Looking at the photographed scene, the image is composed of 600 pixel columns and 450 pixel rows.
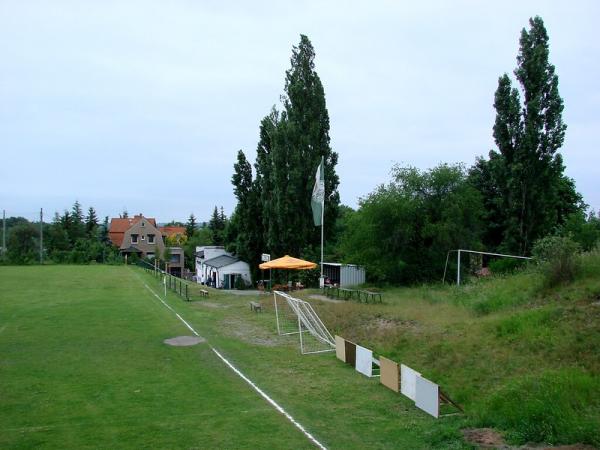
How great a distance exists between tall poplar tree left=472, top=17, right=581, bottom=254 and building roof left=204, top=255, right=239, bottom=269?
24.1m

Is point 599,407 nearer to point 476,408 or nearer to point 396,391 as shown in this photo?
point 476,408

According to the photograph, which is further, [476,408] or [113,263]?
[113,263]

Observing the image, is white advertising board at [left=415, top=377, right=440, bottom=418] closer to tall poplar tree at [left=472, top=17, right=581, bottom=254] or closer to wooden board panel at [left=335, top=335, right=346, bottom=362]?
wooden board panel at [left=335, top=335, right=346, bottom=362]

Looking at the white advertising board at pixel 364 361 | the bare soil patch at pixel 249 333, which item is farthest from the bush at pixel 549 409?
the bare soil patch at pixel 249 333

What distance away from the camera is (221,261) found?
46.9m

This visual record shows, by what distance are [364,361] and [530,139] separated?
19.9 meters

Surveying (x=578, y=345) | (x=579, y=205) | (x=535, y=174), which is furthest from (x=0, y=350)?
(x=579, y=205)

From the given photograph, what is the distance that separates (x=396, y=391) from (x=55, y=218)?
92002 millimetres

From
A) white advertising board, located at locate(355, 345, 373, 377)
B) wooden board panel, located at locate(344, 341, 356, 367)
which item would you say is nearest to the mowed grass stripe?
white advertising board, located at locate(355, 345, 373, 377)

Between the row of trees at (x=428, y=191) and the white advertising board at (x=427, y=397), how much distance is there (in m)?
20.5

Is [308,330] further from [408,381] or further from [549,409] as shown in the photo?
[549,409]

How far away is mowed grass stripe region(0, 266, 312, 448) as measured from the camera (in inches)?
296

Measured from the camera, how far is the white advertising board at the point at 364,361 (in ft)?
36.0

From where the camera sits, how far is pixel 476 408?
26.9 ft
